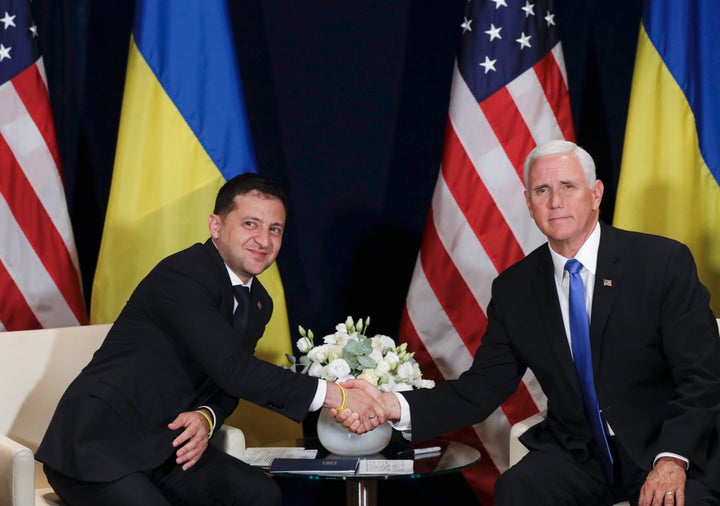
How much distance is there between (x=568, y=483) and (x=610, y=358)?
16.0 inches

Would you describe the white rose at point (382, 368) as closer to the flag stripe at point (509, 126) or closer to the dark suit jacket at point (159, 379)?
the dark suit jacket at point (159, 379)

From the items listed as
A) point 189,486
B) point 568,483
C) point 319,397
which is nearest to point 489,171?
point 319,397

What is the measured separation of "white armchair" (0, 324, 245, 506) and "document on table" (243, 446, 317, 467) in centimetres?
6

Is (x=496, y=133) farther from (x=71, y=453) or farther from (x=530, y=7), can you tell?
(x=71, y=453)

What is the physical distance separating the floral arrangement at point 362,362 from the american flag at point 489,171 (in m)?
0.87

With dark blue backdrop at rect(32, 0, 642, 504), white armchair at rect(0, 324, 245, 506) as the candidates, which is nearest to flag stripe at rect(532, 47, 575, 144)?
dark blue backdrop at rect(32, 0, 642, 504)

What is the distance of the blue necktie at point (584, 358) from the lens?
3158 mm

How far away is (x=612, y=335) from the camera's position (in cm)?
314

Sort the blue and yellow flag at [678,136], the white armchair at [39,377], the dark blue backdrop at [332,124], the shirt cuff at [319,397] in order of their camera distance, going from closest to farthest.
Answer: the shirt cuff at [319,397], the white armchair at [39,377], the blue and yellow flag at [678,136], the dark blue backdrop at [332,124]

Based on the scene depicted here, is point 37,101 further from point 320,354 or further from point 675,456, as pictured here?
point 675,456

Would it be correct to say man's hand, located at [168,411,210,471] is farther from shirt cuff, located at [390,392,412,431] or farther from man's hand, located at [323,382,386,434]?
shirt cuff, located at [390,392,412,431]

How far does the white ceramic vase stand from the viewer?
135 inches

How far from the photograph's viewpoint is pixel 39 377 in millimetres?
3783

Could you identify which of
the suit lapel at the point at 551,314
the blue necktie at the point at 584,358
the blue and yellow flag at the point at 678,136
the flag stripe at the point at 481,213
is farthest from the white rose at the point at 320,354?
the blue and yellow flag at the point at 678,136
